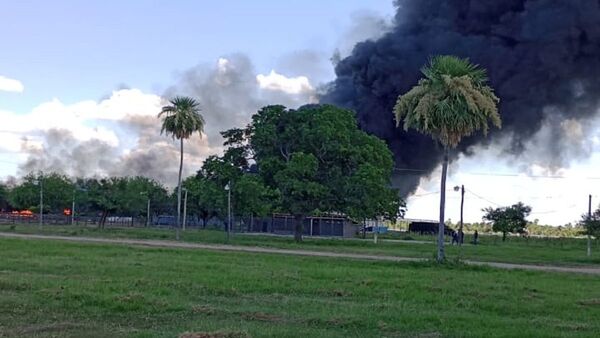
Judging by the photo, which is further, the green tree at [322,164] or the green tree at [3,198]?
the green tree at [3,198]

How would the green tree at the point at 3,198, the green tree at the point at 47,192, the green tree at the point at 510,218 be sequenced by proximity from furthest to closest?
the green tree at the point at 3,198 < the green tree at the point at 47,192 < the green tree at the point at 510,218

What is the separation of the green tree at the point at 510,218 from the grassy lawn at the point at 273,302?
74.0 m

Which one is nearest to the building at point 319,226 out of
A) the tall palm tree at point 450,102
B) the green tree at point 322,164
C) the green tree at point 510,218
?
the green tree at point 510,218

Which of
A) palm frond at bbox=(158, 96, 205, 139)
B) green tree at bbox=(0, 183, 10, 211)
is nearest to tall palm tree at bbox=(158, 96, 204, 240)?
palm frond at bbox=(158, 96, 205, 139)

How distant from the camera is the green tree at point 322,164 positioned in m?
69.2

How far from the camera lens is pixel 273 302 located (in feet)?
59.6

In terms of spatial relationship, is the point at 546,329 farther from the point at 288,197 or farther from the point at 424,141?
the point at 424,141

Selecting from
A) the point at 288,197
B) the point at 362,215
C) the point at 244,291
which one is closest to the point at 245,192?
the point at 288,197

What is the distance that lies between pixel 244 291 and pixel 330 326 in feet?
21.6

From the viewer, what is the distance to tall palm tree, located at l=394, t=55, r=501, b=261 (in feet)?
121

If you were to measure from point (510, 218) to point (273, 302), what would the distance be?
92.9 meters

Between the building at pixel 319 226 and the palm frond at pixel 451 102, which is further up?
the palm frond at pixel 451 102

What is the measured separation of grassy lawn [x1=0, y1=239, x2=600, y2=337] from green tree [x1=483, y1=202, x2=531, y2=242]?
74.0m

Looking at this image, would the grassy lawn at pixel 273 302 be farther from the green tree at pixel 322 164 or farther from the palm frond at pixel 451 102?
the green tree at pixel 322 164
